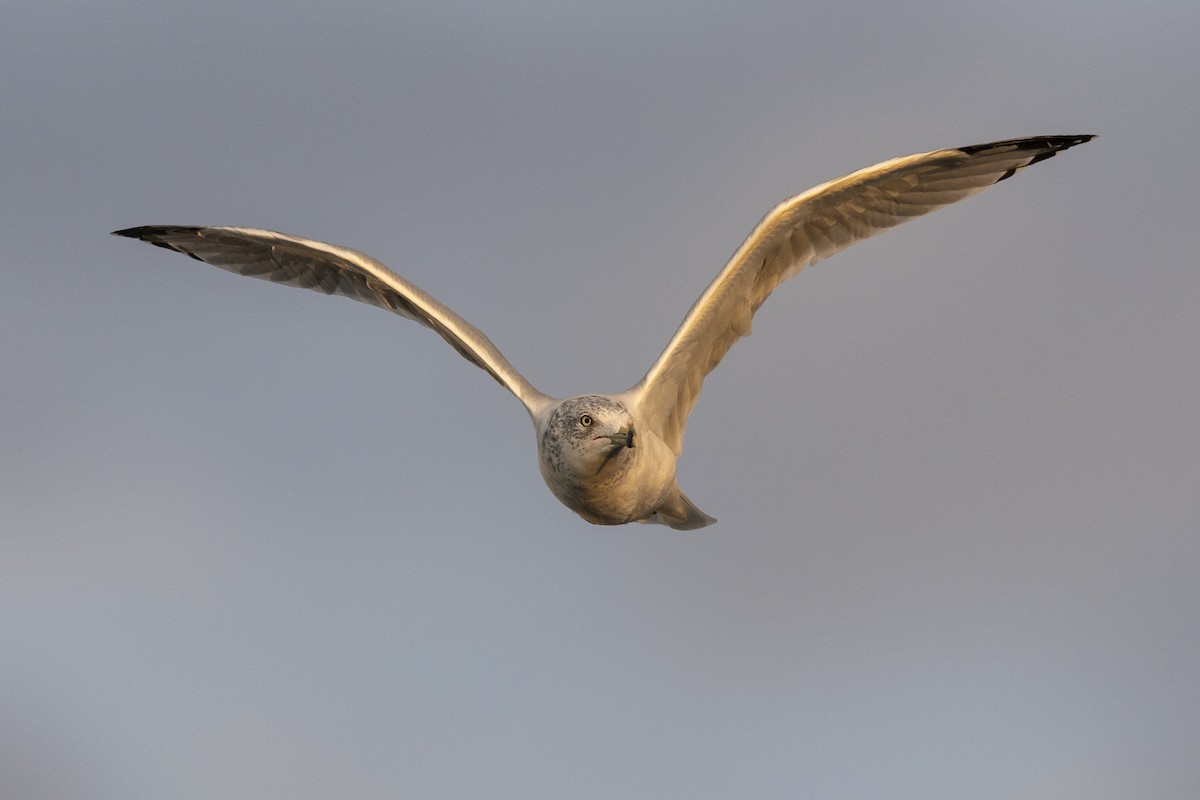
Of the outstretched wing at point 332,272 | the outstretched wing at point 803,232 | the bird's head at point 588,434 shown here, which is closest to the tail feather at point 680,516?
the outstretched wing at point 803,232

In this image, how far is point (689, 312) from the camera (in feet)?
42.9

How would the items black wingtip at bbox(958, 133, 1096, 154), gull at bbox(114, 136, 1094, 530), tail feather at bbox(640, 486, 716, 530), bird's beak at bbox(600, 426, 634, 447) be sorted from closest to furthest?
bird's beak at bbox(600, 426, 634, 447), gull at bbox(114, 136, 1094, 530), black wingtip at bbox(958, 133, 1096, 154), tail feather at bbox(640, 486, 716, 530)

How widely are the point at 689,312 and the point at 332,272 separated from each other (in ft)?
16.0

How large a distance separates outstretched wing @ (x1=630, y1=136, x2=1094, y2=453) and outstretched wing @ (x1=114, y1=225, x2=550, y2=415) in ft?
5.24

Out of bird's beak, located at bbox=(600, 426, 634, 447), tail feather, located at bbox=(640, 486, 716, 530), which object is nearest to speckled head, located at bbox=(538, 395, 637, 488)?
bird's beak, located at bbox=(600, 426, 634, 447)

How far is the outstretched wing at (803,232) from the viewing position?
42.7 feet

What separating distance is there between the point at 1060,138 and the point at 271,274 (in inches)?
365

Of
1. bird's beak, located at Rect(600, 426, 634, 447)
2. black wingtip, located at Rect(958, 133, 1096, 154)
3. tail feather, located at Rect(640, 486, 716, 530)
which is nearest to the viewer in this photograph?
bird's beak, located at Rect(600, 426, 634, 447)

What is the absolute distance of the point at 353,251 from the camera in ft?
46.9

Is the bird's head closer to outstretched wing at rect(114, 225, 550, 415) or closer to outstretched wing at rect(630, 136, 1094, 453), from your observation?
outstretched wing at rect(114, 225, 550, 415)

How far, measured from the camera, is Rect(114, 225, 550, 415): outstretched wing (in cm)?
1365

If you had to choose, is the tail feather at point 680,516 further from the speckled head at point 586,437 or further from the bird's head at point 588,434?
the bird's head at point 588,434

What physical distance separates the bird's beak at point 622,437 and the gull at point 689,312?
5 centimetres

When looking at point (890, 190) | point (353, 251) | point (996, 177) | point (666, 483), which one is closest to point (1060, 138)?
point (996, 177)
